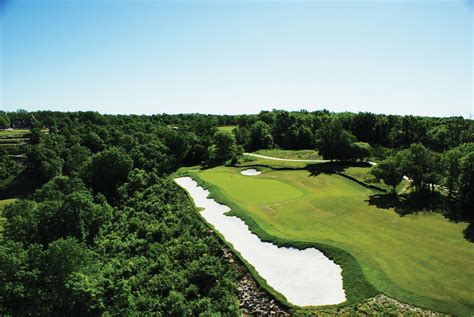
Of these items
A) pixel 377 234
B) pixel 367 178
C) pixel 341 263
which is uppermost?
pixel 367 178

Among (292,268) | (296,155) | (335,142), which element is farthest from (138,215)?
(296,155)

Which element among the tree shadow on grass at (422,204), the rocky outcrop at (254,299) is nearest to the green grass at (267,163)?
the tree shadow on grass at (422,204)

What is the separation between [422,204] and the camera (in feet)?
136

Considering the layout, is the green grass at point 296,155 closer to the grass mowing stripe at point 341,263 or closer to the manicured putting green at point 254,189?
the manicured putting green at point 254,189

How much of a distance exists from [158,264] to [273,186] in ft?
85.7

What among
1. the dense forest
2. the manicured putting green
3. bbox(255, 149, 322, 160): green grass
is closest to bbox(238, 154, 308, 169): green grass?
the dense forest

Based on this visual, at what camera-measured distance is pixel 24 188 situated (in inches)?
3091

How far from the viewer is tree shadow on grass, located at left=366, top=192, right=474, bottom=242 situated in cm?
3828

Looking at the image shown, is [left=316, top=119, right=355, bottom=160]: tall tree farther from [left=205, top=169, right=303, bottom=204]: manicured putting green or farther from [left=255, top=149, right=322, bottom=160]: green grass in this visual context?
[left=205, top=169, right=303, bottom=204]: manicured putting green

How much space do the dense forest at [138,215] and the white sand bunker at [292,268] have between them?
251cm

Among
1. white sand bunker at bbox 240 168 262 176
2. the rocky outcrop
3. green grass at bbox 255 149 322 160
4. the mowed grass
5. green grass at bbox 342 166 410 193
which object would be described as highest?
green grass at bbox 255 149 322 160

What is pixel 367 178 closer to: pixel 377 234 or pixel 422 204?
pixel 422 204

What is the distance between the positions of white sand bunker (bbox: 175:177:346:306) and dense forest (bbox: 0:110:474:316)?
2506mm

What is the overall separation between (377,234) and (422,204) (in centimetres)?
1225
